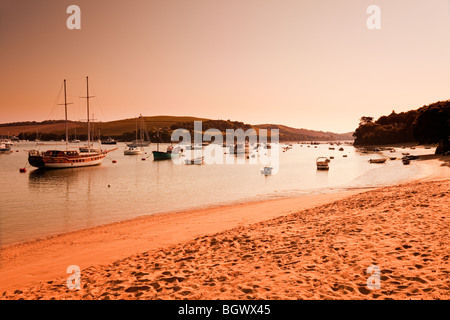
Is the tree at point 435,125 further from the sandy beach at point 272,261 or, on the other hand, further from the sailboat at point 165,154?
the sailboat at point 165,154

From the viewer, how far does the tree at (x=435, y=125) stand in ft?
231

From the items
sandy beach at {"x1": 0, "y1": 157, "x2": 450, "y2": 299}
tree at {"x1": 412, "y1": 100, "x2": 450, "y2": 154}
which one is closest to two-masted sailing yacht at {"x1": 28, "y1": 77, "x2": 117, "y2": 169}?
sandy beach at {"x1": 0, "y1": 157, "x2": 450, "y2": 299}

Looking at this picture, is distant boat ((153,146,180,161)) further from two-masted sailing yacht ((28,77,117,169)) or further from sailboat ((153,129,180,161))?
two-masted sailing yacht ((28,77,117,169))

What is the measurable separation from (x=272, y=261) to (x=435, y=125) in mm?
79975

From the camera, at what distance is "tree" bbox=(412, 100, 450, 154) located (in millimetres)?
70312

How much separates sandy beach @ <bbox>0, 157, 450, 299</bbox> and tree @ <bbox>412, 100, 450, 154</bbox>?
220ft

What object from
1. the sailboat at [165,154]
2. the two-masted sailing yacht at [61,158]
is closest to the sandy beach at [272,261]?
the two-masted sailing yacht at [61,158]

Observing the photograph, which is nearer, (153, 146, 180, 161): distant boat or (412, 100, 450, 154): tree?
(412, 100, 450, 154): tree

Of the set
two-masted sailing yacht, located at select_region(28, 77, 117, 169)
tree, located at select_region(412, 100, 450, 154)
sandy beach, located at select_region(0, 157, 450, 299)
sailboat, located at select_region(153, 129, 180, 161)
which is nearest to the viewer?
sandy beach, located at select_region(0, 157, 450, 299)

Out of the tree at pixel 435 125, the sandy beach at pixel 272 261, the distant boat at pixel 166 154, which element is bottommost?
the sandy beach at pixel 272 261

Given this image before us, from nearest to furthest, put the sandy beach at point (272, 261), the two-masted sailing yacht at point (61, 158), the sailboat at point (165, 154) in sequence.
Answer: the sandy beach at point (272, 261)
the two-masted sailing yacht at point (61, 158)
the sailboat at point (165, 154)

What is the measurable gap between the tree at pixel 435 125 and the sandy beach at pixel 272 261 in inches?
2638
